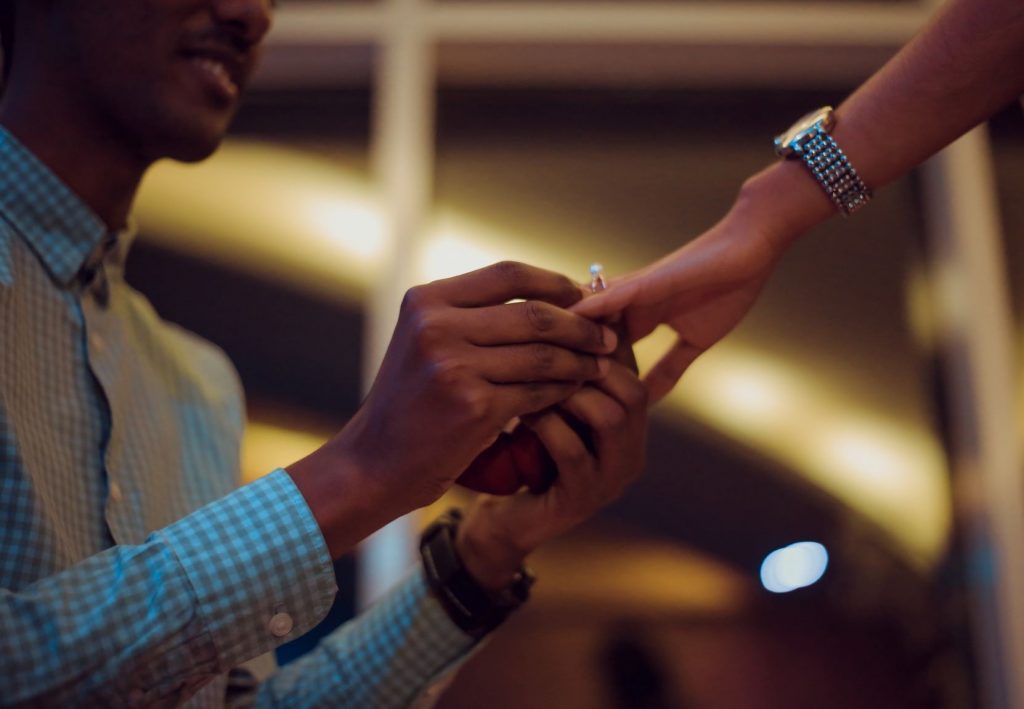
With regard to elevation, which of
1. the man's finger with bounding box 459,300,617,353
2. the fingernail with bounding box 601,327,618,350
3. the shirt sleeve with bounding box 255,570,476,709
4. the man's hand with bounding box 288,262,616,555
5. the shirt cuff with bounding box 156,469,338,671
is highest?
the fingernail with bounding box 601,327,618,350

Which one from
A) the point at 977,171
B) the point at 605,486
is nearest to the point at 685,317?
the point at 605,486

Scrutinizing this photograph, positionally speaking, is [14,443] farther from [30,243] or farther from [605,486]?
[605,486]

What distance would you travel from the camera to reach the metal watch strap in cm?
82

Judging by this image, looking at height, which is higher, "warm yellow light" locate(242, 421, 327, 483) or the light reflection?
the light reflection

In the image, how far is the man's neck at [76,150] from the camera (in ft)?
3.09

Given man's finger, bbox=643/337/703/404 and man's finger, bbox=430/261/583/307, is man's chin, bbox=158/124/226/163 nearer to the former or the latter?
man's finger, bbox=430/261/583/307

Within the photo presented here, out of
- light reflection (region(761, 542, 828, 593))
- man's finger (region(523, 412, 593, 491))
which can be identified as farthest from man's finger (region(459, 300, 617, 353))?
light reflection (region(761, 542, 828, 593))

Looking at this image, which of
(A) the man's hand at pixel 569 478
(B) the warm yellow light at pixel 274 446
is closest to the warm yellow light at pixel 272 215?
(B) the warm yellow light at pixel 274 446

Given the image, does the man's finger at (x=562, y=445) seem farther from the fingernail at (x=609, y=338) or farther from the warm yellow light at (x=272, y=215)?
the warm yellow light at (x=272, y=215)

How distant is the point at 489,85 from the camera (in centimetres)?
174

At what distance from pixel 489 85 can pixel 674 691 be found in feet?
4.22

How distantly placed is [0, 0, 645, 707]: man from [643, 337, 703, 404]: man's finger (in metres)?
0.12

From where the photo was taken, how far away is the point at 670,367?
0.93 m

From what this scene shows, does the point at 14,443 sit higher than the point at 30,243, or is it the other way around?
the point at 30,243
